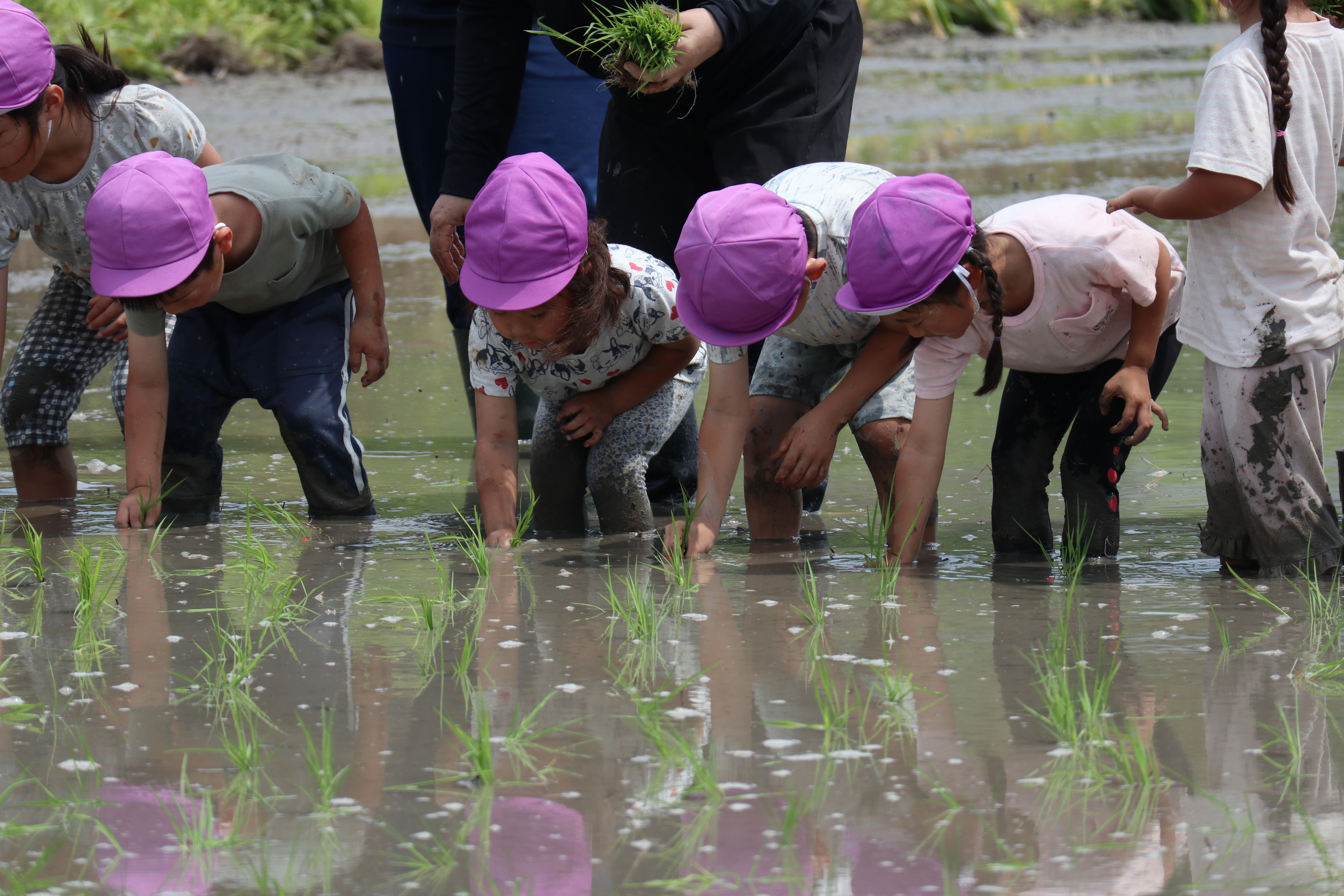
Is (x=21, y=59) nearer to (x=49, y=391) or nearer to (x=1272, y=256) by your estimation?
(x=49, y=391)

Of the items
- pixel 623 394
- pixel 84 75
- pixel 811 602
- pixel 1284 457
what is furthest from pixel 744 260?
pixel 84 75

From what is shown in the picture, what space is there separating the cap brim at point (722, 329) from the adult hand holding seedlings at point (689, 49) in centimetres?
56

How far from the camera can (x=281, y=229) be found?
4.14 m

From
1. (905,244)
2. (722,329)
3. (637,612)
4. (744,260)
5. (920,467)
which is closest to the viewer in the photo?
(637,612)

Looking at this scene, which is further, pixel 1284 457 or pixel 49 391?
pixel 49 391

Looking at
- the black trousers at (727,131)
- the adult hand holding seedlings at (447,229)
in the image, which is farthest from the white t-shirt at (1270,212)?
the adult hand holding seedlings at (447,229)

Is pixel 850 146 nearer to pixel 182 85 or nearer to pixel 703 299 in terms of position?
pixel 182 85

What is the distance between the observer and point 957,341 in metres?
3.59

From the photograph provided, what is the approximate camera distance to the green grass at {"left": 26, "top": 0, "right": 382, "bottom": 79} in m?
14.0

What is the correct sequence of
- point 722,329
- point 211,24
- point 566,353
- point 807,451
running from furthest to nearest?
point 211,24 < point 566,353 < point 807,451 < point 722,329

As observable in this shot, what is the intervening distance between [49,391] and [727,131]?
2.19m

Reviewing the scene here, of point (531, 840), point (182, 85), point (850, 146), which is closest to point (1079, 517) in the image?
point (531, 840)

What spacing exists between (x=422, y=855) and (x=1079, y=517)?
2.23 m

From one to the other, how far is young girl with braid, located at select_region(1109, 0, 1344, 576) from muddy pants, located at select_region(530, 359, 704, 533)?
134 centimetres
